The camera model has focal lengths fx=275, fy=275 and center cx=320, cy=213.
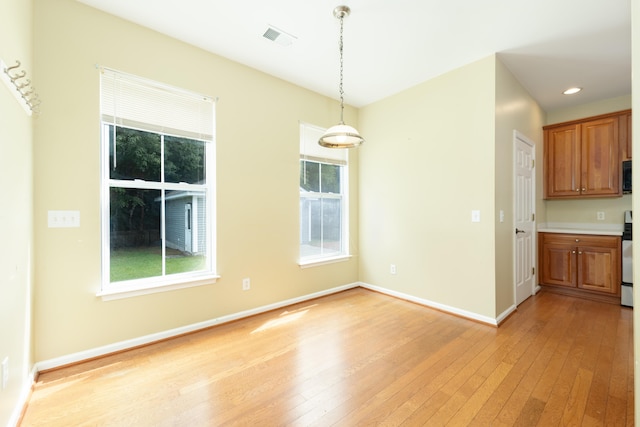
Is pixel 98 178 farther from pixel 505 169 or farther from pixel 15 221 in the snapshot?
pixel 505 169

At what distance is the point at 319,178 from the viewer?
3.99 metres

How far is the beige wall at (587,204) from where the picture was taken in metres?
3.96

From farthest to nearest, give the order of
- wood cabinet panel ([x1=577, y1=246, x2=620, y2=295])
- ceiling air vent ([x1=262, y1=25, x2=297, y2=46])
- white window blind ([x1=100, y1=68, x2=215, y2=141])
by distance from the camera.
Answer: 1. wood cabinet panel ([x1=577, y1=246, x2=620, y2=295])
2. ceiling air vent ([x1=262, y1=25, x2=297, y2=46])
3. white window blind ([x1=100, y1=68, x2=215, y2=141])

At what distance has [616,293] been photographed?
A: 3.51 m

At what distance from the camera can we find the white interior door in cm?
343

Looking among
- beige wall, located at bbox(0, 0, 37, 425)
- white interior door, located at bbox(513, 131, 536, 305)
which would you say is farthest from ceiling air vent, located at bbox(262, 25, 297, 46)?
white interior door, located at bbox(513, 131, 536, 305)

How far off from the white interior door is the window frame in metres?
2.19

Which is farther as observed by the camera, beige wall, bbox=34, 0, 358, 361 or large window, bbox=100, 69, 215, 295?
large window, bbox=100, 69, 215, 295

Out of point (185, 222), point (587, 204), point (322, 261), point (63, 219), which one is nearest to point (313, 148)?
point (322, 261)

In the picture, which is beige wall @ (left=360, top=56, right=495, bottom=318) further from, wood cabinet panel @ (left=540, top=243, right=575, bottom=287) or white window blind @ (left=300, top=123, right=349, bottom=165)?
wood cabinet panel @ (left=540, top=243, right=575, bottom=287)

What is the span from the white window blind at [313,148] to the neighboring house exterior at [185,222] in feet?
4.95

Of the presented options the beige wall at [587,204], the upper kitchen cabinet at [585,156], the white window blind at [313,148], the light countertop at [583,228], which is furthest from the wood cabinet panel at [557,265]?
the white window blind at [313,148]

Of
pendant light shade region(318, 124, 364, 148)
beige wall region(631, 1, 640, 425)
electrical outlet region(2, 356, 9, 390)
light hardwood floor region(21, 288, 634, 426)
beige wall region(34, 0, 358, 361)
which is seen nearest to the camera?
beige wall region(631, 1, 640, 425)

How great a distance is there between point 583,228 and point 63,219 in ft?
21.2
